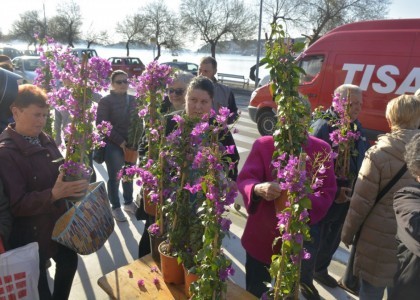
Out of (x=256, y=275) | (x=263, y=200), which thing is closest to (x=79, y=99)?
(x=263, y=200)

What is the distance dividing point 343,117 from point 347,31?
17.5ft

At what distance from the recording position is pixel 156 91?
9.27 ft

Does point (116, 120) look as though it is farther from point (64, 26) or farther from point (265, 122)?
point (64, 26)

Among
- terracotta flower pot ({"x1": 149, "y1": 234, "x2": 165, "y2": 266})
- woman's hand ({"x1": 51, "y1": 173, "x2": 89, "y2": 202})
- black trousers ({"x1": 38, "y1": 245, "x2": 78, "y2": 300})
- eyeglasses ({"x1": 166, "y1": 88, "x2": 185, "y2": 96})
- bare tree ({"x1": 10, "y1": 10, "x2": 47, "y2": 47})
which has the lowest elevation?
black trousers ({"x1": 38, "y1": 245, "x2": 78, "y2": 300})

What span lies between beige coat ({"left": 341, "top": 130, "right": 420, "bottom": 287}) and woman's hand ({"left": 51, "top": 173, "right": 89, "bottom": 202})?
170cm

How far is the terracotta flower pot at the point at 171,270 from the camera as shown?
1874mm

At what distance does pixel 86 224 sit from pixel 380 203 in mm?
1810

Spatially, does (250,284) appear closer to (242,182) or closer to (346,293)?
(242,182)

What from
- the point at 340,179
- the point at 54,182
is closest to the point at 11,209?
the point at 54,182

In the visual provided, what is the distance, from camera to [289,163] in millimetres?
1393

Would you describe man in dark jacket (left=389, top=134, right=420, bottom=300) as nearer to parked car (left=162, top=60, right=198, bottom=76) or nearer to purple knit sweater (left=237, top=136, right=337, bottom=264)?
purple knit sweater (left=237, top=136, right=337, bottom=264)

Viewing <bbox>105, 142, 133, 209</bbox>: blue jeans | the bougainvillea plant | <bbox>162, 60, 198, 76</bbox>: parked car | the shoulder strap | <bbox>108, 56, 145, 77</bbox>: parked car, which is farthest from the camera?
<bbox>108, 56, 145, 77</bbox>: parked car

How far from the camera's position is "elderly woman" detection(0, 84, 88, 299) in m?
1.88

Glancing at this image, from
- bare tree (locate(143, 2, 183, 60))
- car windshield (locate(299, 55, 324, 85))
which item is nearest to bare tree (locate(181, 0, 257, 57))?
bare tree (locate(143, 2, 183, 60))
